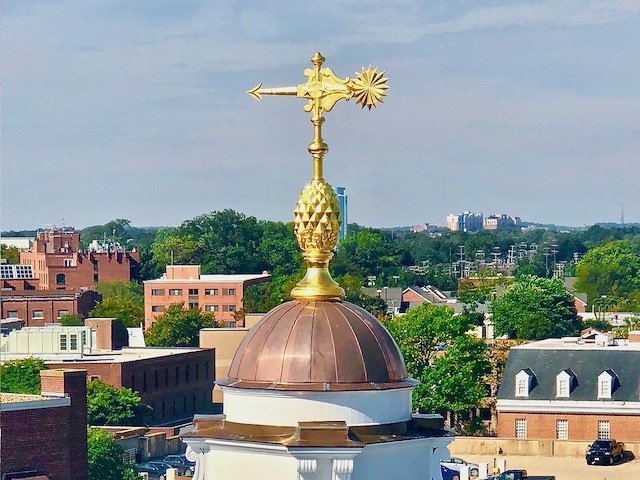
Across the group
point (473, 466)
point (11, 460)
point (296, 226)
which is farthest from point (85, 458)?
point (296, 226)

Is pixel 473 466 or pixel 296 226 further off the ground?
pixel 296 226

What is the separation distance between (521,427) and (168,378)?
26.3 m

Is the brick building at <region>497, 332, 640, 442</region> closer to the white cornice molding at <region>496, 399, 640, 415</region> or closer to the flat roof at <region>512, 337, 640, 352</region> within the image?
the white cornice molding at <region>496, 399, 640, 415</region>

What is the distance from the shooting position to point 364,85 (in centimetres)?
1448

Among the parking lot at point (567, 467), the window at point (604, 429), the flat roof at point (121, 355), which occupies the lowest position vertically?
the parking lot at point (567, 467)

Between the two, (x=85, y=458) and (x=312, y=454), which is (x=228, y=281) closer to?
(x=85, y=458)

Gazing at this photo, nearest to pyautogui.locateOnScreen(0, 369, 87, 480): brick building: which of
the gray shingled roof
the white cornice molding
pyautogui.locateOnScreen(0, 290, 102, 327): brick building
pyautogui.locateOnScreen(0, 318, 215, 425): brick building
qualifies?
the white cornice molding

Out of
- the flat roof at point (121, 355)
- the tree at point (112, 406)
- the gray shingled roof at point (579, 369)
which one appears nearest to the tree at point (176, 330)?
the flat roof at point (121, 355)

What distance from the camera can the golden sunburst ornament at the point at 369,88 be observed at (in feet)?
47.3

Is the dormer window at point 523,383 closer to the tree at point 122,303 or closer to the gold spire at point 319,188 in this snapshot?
the tree at point 122,303

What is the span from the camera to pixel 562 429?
85750 millimetres

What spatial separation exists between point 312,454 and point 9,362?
268 ft

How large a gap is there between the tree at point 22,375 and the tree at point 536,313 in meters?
41.8

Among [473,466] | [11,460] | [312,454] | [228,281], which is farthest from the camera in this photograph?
[228,281]
